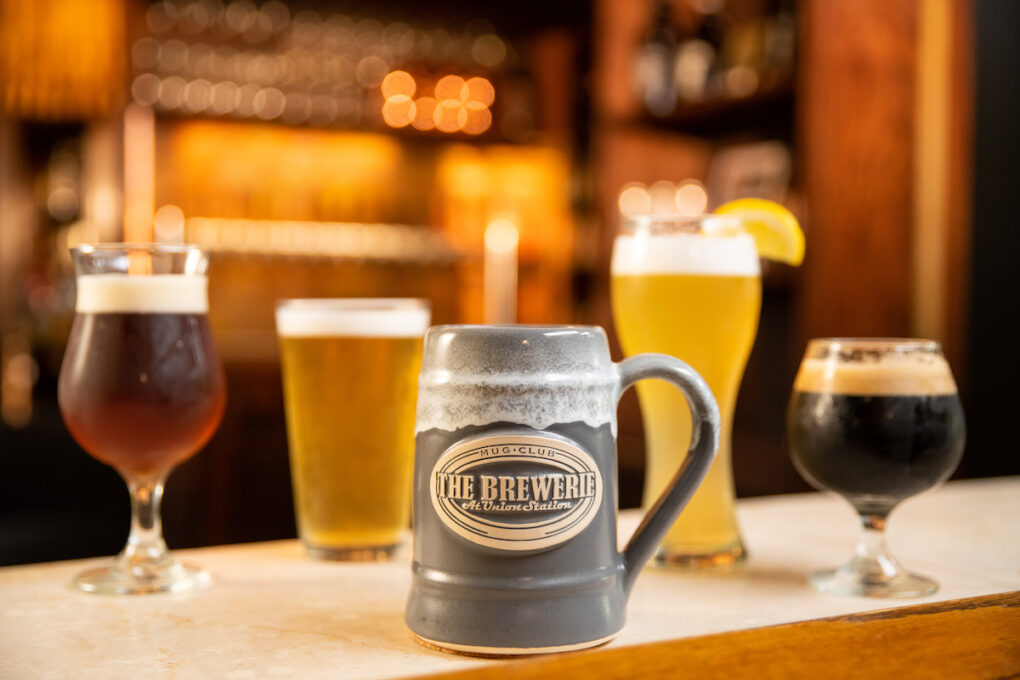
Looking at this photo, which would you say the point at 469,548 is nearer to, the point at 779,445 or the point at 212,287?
the point at 779,445

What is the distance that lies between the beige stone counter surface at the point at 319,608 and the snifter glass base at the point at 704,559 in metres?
0.02

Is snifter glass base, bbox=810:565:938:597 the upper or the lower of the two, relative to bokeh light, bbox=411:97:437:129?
lower

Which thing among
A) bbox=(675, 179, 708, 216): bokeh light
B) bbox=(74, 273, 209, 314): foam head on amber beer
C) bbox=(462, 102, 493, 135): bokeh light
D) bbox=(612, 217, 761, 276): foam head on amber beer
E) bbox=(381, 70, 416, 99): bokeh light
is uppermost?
bbox=(381, 70, 416, 99): bokeh light

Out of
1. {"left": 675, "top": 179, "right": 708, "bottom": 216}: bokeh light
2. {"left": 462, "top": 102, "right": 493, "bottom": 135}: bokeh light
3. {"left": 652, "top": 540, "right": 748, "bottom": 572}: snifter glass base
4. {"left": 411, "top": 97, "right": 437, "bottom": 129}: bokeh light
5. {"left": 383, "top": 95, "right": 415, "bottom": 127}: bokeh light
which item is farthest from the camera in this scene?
{"left": 462, "top": 102, "right": 493, "bottom": 135}: bokeh light

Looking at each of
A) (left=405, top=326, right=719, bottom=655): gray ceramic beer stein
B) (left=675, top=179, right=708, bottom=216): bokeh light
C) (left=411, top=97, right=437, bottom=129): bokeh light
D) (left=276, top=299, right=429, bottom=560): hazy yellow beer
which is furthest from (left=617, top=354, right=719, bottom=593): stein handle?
(left=411, top=97, right=437, bottom=129): bokeh light

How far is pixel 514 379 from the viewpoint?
664 millimetres

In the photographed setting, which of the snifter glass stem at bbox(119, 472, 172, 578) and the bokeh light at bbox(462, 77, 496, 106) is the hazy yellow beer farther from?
the bokeh light at bbox(462, 77, 496, 106)

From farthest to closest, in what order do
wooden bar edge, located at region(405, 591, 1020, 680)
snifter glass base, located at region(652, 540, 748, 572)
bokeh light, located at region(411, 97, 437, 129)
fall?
bokeh light, located at region(411, 97, 437, 129) < snifter glass base, located at region(652, 540, 748, 572) < wooden bar edge, located at region(405, 591, 1020, 680)

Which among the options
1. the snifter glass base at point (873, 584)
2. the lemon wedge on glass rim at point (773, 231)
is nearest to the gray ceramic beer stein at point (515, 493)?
the snifter glass base at point (873, 584)

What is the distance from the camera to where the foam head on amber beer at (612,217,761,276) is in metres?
0.96

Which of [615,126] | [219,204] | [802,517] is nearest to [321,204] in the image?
[219,204]

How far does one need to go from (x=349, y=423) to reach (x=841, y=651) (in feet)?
1.58

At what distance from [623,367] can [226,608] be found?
0.35m

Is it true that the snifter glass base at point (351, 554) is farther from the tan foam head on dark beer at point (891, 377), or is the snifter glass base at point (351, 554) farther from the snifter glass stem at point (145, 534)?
the tan foam head on dark beer at point (891, 377)
